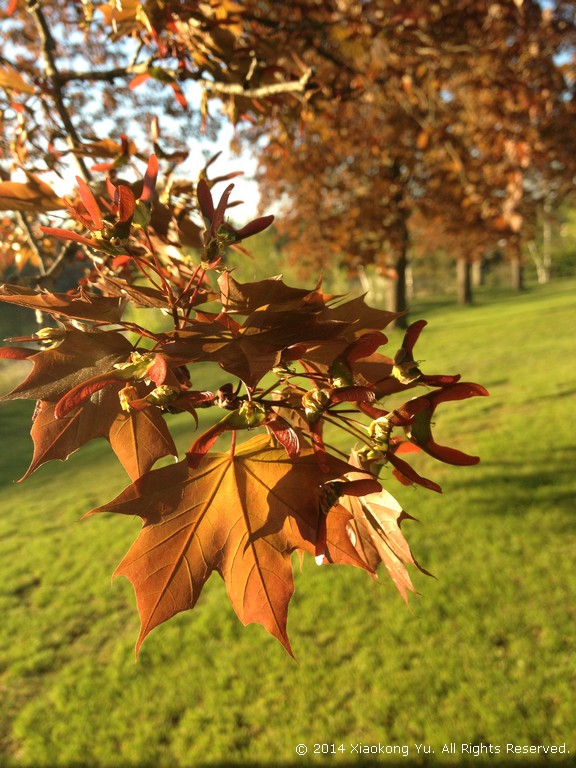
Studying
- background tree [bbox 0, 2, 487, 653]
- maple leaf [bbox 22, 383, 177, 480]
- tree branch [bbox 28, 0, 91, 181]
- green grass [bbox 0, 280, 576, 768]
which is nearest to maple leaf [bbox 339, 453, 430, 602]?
background tree [bbox 0, 2, 487, 653]

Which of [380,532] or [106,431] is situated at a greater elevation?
[106,431]

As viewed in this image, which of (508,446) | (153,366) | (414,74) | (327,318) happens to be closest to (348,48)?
(414,74)

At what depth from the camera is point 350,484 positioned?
638mm

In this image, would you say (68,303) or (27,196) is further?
(27,196)

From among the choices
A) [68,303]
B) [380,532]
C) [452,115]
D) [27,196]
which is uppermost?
[452,115]

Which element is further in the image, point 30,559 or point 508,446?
point 508,446

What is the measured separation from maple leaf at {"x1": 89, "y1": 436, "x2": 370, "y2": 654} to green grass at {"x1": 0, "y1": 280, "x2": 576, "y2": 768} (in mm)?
1793

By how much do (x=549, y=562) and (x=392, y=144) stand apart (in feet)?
13.9

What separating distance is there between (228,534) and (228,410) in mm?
189

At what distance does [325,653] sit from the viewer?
3.25 meters

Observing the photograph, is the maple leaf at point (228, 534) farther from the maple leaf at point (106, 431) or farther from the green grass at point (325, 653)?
the green grass at point (325, 653)

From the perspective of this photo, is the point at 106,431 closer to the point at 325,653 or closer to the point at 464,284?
the point at 325,653

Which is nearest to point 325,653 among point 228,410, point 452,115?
point 228,410

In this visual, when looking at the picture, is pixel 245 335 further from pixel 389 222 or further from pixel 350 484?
pixel 389 222
